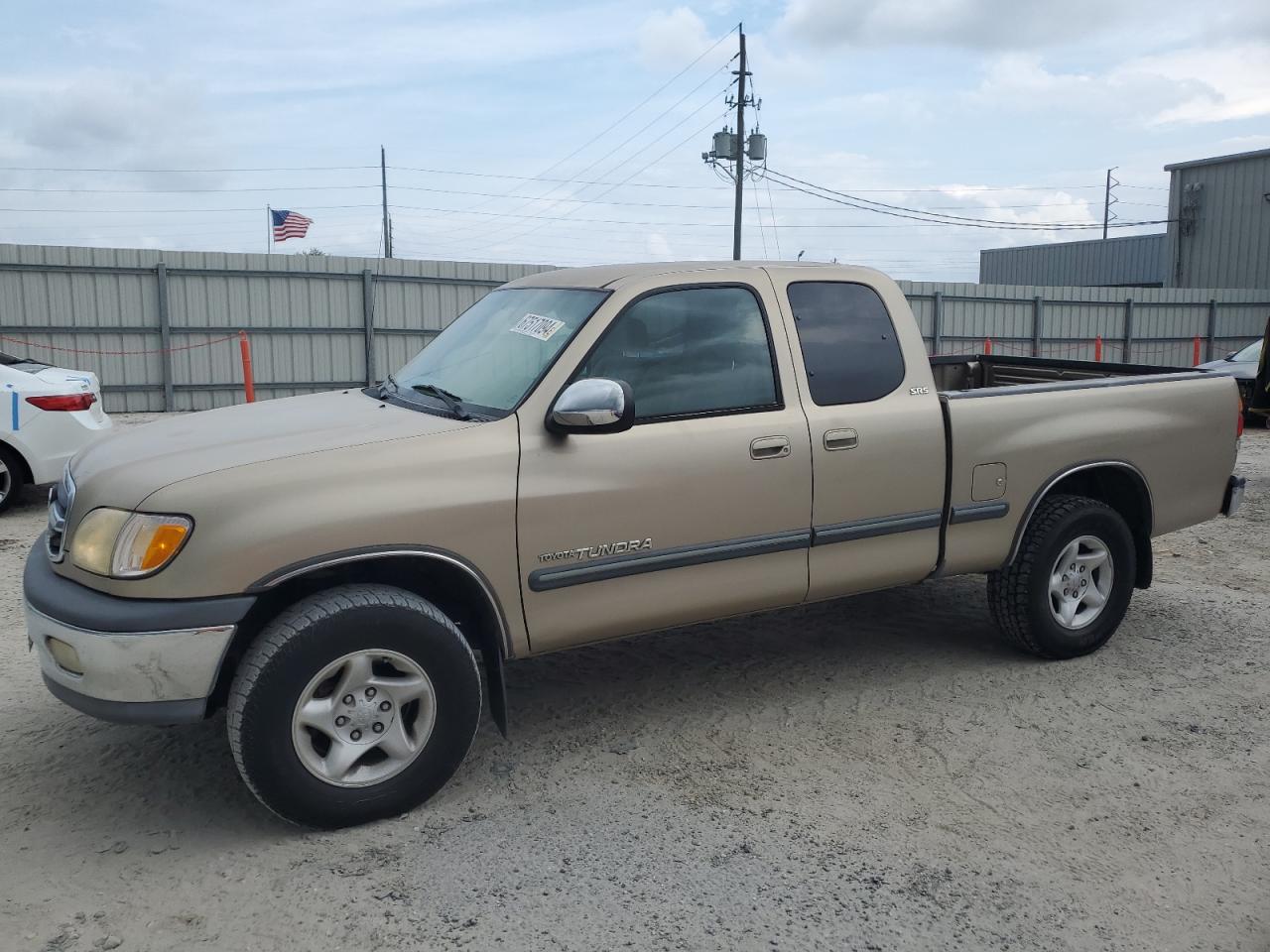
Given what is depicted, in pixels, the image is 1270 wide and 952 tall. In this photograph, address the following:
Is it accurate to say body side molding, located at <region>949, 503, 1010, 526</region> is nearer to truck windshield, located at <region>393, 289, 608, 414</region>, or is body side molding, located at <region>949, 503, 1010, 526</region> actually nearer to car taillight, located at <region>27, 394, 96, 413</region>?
truck windshield, located at <region>393, 289, 608, 414</region>

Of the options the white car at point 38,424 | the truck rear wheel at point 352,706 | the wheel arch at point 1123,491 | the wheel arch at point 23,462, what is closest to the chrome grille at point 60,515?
the truck rear wheel at point 352,706

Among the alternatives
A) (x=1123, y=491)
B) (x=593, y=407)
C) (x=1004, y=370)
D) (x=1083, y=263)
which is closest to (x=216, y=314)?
(x=1004, y=370)

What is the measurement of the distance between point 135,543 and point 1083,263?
4775 cm

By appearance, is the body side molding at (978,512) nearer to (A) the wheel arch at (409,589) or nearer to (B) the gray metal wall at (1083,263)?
(A) the wheel arch at (409,589)

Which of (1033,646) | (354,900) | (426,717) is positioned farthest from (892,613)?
(354,900)

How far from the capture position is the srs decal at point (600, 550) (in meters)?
3.80

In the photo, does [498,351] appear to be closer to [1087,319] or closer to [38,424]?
[38,424]

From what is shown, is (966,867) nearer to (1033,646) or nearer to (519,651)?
(519,651)

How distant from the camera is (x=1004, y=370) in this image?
6.91 metres

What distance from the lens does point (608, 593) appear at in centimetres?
395

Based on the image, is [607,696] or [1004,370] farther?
[1004,370]

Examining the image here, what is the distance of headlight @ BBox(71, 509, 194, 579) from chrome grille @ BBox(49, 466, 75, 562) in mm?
243

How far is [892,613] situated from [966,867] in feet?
9.05

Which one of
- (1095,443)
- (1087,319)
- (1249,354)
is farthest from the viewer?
(1087,319)
